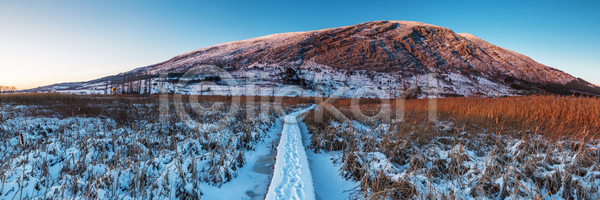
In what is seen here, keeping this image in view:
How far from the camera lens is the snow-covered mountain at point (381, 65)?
64.4 metres

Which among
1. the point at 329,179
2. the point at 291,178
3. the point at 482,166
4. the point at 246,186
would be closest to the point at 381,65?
the point at 482,166

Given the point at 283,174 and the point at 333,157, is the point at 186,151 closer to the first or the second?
the point at 283,174

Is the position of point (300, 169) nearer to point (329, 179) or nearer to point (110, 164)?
point (329, 179)

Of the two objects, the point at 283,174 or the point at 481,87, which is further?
the point at 481,87

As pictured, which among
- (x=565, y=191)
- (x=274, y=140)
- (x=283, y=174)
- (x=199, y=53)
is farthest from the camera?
(x=199, y=53)

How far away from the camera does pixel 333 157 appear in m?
5.44

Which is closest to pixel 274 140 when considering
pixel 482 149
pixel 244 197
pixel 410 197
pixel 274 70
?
pixel 244 197

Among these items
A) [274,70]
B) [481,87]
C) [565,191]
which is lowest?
[565,191]

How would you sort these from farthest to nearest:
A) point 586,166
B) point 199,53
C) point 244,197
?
point 199,53 → point 244,197 → point 586,166

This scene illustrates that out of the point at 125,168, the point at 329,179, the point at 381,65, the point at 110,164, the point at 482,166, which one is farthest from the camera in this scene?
the point at 381,65

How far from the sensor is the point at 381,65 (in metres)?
80.8

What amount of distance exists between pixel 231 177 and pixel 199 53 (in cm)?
13289

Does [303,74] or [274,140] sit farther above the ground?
[303,74]

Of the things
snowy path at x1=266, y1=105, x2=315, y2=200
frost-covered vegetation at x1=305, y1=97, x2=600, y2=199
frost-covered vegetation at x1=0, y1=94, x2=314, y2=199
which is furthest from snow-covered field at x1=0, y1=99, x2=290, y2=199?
frost-covered vegetation at x1=305, y1=97, x2=600, y2=199
